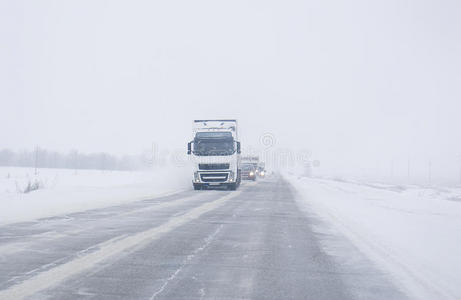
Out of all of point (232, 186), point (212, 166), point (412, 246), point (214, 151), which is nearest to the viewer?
point (412, 246)

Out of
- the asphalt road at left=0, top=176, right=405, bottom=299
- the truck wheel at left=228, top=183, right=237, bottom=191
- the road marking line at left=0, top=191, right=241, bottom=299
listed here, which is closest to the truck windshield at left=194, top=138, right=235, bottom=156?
the truck wheel at left=228, top=183, right=237, bottom=191

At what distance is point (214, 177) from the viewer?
27531 millimetres

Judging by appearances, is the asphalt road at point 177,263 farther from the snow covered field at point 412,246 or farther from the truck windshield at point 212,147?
the truck windshield at point 212,147

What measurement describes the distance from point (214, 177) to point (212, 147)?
6.41ft

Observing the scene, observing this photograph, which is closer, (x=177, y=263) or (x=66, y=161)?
(x=177, y=263)

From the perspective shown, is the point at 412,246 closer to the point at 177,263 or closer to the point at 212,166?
the point at 177,263

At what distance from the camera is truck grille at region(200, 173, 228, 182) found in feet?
→ 90.0

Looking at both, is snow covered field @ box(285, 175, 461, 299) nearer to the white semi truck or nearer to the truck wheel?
the white semi truck

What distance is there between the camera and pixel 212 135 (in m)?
27.3

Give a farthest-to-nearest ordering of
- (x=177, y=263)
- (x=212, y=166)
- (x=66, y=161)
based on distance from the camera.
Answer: (x=66, y=161)
(x=212, y=166)
(x=177, y=263)

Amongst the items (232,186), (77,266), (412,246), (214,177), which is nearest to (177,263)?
(77,266)

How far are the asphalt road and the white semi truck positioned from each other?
16.7 m

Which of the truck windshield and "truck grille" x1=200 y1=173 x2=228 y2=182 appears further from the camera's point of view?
"truck grille" x1=200 y1=173 x2=228 y2=182

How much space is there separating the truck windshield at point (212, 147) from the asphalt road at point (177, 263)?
54.8ft
